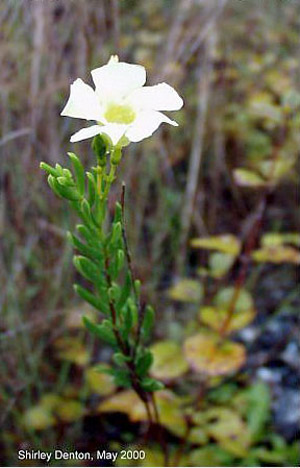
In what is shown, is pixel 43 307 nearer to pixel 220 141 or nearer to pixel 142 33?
pixel 220 141

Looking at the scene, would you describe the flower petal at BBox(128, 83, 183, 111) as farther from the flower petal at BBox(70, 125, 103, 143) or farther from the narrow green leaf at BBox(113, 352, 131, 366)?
the narrow green leaf at BBox(113, 352, 131, 366)

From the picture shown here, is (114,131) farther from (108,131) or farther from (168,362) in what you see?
(168,362)

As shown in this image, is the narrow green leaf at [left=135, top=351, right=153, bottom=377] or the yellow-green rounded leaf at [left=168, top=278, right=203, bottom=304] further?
the yellow-green rounded leaf at [left=168, top=278, right=203, bottom=304]

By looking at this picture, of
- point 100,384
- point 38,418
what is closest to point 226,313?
point 100,384

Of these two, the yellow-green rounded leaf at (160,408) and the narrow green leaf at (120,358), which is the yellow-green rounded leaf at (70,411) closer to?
the yellow-green rounded leaf at (160,408)

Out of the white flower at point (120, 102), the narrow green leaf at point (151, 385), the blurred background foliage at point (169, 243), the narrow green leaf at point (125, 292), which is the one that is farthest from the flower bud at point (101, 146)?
the blurred background foliage at point (169, 243)

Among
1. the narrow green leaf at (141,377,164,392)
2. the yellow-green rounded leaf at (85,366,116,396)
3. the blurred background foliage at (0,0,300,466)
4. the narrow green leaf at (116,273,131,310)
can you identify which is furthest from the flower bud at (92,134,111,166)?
the yellow-green rounded leaf at (85,366,116,396)
